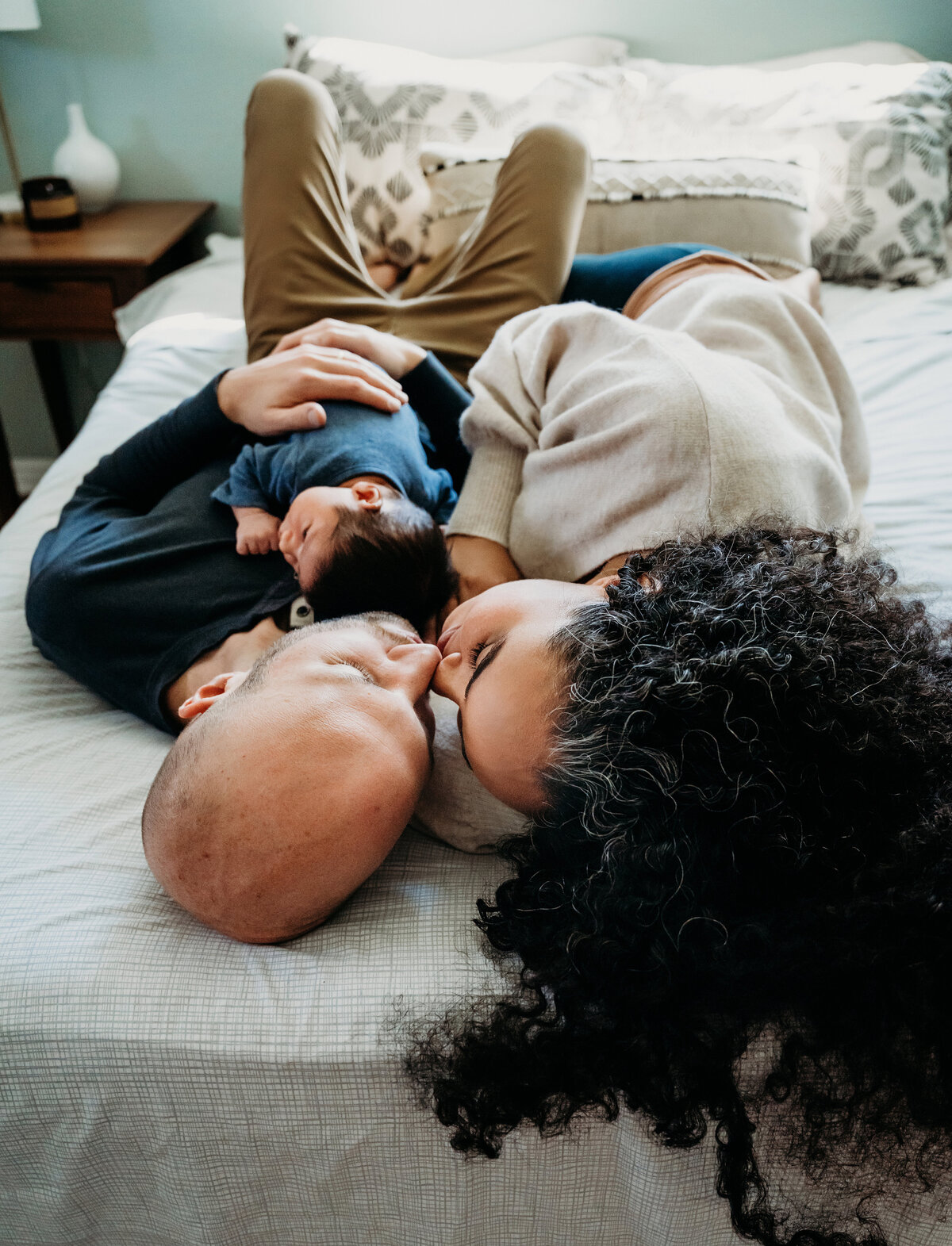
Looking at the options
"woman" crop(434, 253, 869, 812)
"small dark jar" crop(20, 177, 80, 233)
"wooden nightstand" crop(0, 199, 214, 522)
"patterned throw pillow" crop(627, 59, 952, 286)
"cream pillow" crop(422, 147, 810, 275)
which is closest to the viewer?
"woman" crop(434, 253, 869, 812)

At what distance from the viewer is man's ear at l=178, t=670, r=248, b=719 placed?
2.63 ft

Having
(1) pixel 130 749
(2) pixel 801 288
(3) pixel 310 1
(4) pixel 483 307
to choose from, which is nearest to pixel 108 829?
(1) pixel 130 749

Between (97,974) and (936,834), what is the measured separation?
0.62m

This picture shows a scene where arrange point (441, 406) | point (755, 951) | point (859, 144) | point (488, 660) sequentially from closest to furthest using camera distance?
point (755, 951), point (488, 660), point (441, 406), point (859, 144)

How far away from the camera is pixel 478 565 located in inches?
42.2

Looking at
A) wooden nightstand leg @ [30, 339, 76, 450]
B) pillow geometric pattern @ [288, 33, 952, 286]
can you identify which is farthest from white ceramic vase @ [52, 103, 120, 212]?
pillow geometric pattern @ [288, 33, 952, 286]

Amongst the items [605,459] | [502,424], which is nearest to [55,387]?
[502,424]

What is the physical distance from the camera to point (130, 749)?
3.01 feet

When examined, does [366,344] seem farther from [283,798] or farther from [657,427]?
[283,798]

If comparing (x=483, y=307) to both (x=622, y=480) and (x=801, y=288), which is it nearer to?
(x=801, y=288)

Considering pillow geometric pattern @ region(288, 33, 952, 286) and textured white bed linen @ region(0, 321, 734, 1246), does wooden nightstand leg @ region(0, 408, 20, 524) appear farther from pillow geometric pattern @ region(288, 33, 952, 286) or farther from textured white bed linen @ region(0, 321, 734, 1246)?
textured white bed linen @ region(0, 321, 734, 1246)

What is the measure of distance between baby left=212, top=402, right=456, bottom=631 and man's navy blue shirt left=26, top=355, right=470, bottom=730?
0.04m

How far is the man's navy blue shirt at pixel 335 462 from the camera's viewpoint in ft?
3.55

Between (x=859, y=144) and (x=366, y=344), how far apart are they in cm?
133
